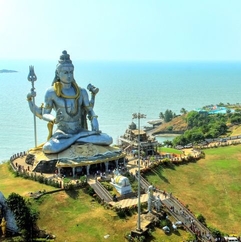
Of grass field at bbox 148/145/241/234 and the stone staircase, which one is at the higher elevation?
the stone staircase

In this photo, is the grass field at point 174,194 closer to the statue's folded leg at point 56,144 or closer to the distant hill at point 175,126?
the statue's folded leg at point 56,144

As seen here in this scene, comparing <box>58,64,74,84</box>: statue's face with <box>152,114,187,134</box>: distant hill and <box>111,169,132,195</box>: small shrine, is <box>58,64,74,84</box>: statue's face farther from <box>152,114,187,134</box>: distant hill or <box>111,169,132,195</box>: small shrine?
<box>152,114,187,134</box>: distant hill

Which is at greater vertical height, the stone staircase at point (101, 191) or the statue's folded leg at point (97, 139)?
the statue's folded leg at point (97, 139)

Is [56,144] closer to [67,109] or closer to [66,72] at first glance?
[67,109]

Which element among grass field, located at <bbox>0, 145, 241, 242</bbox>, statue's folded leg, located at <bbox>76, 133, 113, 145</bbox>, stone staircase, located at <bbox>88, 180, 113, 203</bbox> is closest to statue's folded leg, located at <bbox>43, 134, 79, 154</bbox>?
statue's folded leg, located at <bbox>76, 133, 113, 145</bbox>

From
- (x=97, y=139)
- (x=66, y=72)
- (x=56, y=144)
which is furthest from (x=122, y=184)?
(x=66, y=72)

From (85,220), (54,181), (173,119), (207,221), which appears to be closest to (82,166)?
(54,181)

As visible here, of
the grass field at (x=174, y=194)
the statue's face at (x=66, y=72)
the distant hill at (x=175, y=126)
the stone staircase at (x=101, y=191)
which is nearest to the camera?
the grass field at (x=174, y=194)

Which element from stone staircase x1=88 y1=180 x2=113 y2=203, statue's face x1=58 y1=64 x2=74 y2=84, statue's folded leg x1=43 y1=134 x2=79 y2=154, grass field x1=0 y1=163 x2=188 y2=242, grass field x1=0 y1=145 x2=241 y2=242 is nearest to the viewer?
grass field x1=0 y1=163 x2=188 y2=242

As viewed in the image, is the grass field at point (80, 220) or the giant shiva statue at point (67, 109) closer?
the grass field at point (80, 220)

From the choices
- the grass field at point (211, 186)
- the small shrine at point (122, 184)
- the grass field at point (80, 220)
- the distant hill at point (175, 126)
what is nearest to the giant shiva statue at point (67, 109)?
the small shrine at point (122, 184)
